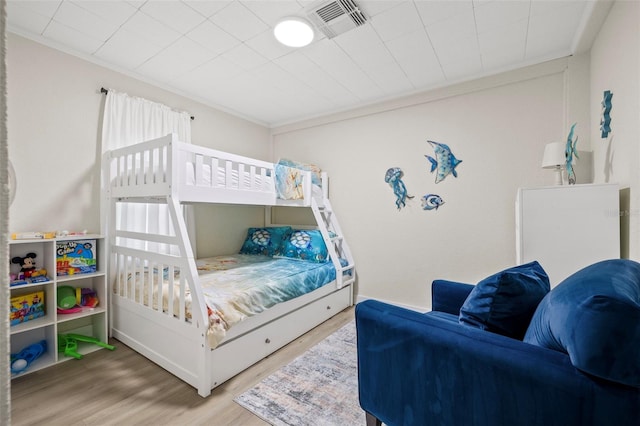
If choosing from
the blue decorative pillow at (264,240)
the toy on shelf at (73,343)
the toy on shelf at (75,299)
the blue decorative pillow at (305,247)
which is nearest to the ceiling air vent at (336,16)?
the blue decorative pillow at (305,247)

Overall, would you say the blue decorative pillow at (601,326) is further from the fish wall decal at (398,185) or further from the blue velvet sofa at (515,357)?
the fish wall decal at (398,185)

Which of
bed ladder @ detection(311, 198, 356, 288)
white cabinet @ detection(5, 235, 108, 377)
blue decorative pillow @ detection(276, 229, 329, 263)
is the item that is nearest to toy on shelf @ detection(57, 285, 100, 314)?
white cabinet @ detection(5, 235, 108, 377)

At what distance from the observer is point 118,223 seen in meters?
2.59

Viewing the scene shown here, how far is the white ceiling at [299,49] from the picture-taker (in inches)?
74.3

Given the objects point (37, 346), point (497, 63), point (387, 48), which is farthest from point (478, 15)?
point (37, 346)

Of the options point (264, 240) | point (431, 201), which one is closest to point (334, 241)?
point (264, 240)

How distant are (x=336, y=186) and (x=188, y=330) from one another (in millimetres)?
2462

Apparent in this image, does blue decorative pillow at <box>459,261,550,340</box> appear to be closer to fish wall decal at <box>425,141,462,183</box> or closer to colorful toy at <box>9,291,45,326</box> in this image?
fish wall decal at <box>425,141,462,183</box>

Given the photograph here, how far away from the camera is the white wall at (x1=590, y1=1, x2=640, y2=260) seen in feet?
4.80

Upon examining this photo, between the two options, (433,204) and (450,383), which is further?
(433,204)

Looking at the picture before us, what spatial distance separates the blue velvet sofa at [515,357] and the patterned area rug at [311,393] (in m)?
0.34

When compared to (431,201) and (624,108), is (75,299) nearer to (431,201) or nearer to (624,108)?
(431,201)

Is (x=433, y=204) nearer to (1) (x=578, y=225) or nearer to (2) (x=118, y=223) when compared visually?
(1) (x=578, y=225)

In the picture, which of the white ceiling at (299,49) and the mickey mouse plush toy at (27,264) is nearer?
the white ceiling at (299,49)
